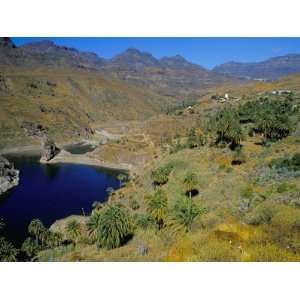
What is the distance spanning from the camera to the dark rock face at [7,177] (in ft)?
304

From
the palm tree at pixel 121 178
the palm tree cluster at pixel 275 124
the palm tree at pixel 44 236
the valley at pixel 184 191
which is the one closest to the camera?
the valley at pixel 184 191

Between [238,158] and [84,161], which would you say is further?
[84,161]

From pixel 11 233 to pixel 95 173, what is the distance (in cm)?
5085

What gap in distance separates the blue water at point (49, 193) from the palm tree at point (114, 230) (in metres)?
29.6

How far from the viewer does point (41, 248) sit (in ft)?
164

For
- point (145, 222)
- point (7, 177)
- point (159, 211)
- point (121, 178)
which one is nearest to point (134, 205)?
point (145, 222)

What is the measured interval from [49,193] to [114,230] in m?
63.5

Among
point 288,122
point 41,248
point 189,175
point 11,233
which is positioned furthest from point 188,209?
point 11,233

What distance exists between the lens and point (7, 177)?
318 ft

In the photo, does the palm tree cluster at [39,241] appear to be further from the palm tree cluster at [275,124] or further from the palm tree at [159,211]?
the palm tree cluster at [275,124]

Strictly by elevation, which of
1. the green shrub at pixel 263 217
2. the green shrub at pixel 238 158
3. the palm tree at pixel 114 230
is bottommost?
the palm tree at pixel 114 230

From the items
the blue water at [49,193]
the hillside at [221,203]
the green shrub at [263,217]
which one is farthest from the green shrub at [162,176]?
the green shrub at [263,217]

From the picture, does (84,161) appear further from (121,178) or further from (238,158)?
(238,158)

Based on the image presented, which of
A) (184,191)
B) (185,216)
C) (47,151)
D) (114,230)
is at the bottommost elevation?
(47,151)
